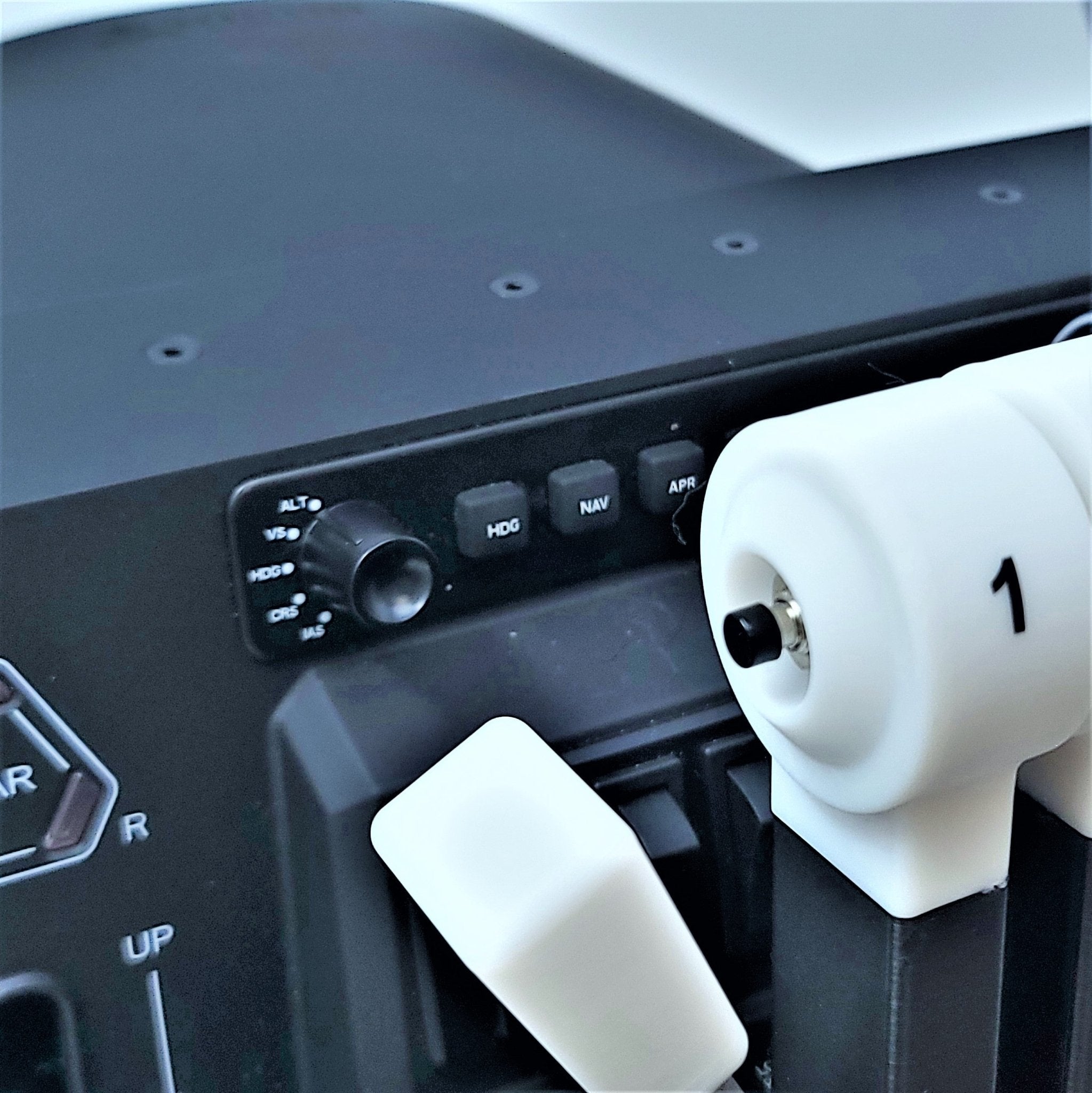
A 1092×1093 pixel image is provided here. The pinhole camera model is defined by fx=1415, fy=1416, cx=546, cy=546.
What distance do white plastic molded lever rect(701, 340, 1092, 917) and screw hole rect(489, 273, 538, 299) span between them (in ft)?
0.51

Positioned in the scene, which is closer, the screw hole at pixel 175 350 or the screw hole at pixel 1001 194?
the screw hole at pixel 175 350

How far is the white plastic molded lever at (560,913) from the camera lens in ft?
1.26

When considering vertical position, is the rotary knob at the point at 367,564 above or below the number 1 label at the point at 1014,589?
below

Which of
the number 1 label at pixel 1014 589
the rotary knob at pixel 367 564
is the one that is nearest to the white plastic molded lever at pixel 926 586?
the number 1 label at pixel 1014 589

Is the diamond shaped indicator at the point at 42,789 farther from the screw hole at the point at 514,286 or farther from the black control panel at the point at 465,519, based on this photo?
the screw hole at the point at 514,286

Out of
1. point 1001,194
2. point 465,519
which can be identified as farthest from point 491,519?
point 1001,194

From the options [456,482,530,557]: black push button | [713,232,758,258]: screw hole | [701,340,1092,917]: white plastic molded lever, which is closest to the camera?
[701,340,1092,917]: white plastic molded lever

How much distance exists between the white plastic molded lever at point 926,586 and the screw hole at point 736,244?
0.61 feet

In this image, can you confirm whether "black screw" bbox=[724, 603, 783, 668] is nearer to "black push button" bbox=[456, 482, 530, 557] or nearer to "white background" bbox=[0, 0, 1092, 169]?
"black push button" bbox=[456, 482, 530, 557]

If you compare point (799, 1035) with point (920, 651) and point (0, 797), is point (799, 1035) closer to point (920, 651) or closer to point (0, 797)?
point (920, 651)

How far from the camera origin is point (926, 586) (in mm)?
366

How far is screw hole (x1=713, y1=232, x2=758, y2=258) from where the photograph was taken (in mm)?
601

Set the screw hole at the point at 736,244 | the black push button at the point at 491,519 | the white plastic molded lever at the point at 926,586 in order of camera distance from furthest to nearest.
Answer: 1. the screw hole at the point at 736,244
2. the black push button at the point at 491,519
3. the white plastic molded lever at the point at 926,586

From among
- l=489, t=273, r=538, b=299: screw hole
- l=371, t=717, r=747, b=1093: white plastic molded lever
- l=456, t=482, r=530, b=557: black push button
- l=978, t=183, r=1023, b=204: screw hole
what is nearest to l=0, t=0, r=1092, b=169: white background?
l=978, t=183, r=1023, b=204: screw hole
